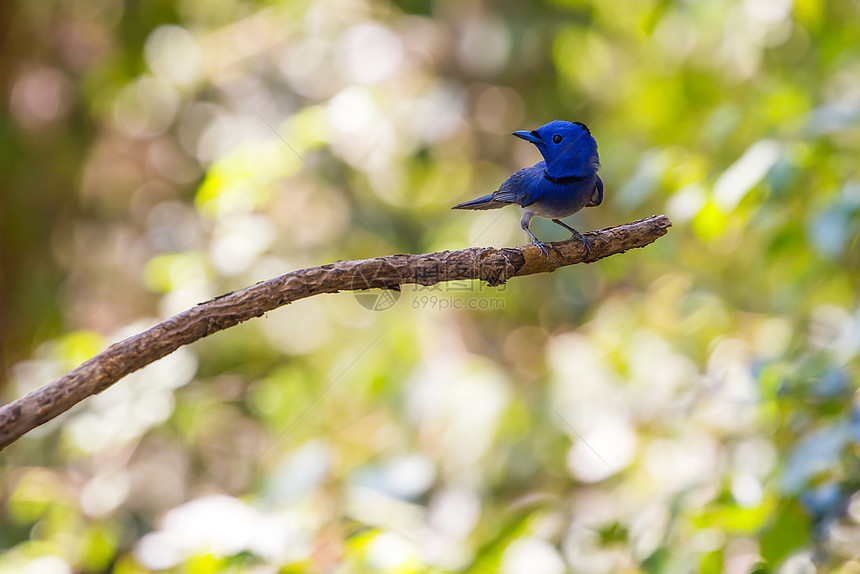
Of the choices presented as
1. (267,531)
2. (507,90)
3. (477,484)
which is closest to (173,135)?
(507,90)

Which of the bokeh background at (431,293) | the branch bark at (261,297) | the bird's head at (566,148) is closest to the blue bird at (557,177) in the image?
the bird's head at (566,148)

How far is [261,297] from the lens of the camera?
1330 millimetres

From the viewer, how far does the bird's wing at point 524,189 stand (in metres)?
1.76

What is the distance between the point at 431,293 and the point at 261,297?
244 centimetres

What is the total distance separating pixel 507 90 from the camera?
494cm

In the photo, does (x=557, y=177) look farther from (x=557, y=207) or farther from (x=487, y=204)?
(x=487, y=204)

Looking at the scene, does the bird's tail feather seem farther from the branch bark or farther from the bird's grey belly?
the branch bark

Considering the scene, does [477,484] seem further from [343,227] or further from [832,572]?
[343,227]

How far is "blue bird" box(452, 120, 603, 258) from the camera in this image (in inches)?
66.2

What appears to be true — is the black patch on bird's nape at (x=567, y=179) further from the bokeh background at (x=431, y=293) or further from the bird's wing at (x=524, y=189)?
the bokeh background at (x=431, y=293)

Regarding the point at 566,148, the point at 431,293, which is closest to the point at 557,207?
the point at 566,148

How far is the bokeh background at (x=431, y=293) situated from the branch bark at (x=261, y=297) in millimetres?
943

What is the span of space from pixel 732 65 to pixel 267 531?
403 cm

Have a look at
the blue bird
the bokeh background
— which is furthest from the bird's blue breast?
the bokeh background
